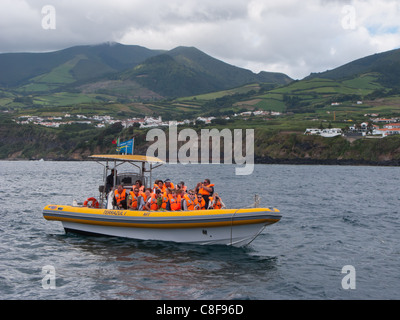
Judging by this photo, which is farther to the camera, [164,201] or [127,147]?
[127,147]

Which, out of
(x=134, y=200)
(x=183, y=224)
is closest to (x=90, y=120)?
(x=134, y=200)

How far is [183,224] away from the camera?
15.5 m

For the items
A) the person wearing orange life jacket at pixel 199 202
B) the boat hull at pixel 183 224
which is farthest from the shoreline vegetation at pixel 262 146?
the person wearing orange life jacket at pixel 199 202

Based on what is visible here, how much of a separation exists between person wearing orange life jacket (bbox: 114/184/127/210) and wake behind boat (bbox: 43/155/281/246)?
26 centimetres

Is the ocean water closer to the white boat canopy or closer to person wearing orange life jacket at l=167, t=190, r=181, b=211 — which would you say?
person wearing orange life jacket at l=167, t=190, r=181, b=211

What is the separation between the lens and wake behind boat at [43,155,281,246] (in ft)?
48.9

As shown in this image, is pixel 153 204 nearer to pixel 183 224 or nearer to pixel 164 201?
pixel 164 201

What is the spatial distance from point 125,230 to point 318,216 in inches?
516

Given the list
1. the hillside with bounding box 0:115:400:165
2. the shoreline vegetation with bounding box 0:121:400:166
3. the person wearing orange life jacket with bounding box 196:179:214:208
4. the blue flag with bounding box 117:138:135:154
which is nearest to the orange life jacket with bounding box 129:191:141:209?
the blue flag with bounding box 117:138:135:154

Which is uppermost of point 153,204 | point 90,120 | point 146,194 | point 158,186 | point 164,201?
point 90,120

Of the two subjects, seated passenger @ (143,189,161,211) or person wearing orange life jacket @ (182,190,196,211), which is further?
seated passenger @ (143,189,161,211)

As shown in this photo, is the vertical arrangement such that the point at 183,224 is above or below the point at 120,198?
below

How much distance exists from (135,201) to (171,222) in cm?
207

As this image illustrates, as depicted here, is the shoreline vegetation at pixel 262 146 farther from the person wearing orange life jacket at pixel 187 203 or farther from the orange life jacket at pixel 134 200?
the person wearing orange life jacket at pixel 187 203
